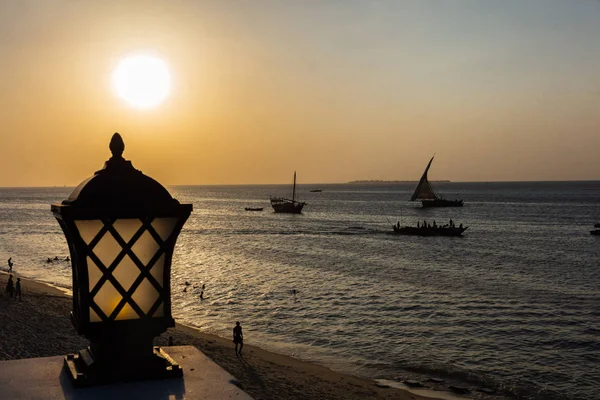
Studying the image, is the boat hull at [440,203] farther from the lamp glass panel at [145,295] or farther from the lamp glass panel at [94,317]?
the lamp glass panel at [94,317]

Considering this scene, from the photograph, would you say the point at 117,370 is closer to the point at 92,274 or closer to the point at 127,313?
the point at 127,313

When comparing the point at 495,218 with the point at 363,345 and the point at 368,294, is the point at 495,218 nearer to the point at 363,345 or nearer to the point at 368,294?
the point at 368,294

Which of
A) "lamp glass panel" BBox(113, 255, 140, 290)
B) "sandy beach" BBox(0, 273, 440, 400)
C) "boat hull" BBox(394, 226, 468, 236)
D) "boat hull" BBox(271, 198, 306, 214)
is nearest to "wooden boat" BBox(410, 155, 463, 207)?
"boat hull" BBox(271, 198, 306, 214)

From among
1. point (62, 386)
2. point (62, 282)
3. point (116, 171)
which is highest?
point (116, 171)

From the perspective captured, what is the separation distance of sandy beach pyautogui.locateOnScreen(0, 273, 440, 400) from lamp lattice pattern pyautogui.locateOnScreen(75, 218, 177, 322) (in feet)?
51.7

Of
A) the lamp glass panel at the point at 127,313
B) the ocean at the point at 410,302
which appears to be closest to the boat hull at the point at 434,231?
the ocean at the point at 410,302

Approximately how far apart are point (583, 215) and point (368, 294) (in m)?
107

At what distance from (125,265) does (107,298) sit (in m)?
0.27

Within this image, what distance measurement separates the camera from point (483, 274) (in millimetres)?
51594

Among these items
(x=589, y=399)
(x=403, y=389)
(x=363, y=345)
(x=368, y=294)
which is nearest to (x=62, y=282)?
(x=368, y=294)

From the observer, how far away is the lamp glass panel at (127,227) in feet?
13.3

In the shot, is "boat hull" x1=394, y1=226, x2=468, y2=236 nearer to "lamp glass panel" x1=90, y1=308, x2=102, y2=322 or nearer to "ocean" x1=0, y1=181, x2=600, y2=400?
"ocean" x1=0, y1=181, x2=600, y2=400

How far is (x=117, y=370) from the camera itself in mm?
3969

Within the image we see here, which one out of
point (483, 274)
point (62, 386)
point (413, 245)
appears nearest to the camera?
point (62, 386)
